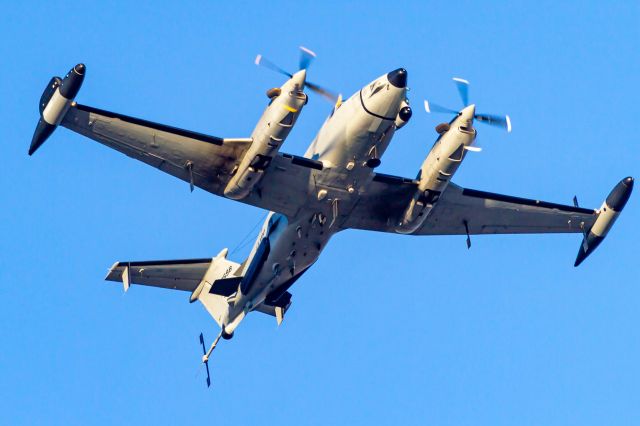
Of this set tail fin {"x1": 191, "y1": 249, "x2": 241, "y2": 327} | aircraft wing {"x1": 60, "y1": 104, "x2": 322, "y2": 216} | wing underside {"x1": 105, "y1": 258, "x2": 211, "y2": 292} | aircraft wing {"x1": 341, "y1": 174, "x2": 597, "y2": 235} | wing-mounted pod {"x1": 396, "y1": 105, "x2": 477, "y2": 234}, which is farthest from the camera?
tail fin {"x1": 191, "y1": 249, "x2": 241, "y2": 327}

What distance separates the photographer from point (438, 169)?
3319 cm

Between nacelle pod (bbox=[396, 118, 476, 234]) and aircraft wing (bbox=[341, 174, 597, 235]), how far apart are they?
16.4 inches

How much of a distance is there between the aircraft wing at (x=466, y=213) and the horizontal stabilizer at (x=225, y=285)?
4692 millimetres

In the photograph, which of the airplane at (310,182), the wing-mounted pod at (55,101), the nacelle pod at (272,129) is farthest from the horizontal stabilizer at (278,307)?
the wing-mounted pod at (55,101)

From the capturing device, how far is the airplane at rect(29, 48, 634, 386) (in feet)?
103

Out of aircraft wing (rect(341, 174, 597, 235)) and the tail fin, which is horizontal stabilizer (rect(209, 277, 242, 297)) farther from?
aircraft wing (rect(341, 174, 597, 235))

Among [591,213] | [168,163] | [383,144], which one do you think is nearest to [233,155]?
[168,163]

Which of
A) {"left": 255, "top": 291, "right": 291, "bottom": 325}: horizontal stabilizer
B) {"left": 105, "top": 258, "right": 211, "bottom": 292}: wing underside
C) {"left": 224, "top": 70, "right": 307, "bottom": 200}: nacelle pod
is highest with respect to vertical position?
{"left": 224, "top": 70, "right": 307, "bottom": 200}: nacelle pod

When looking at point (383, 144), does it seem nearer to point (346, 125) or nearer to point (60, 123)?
point (346, 125)

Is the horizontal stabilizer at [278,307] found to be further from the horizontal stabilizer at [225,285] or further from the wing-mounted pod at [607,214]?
the wing-mounted pod at [607,214]

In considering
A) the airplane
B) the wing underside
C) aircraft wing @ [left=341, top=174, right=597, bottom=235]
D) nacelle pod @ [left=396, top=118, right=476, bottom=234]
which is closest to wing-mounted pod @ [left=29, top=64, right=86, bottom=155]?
the airplane

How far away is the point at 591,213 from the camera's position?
3794cm

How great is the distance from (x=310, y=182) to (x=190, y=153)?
3.70 metres

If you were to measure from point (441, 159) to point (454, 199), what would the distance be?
10.4ft
